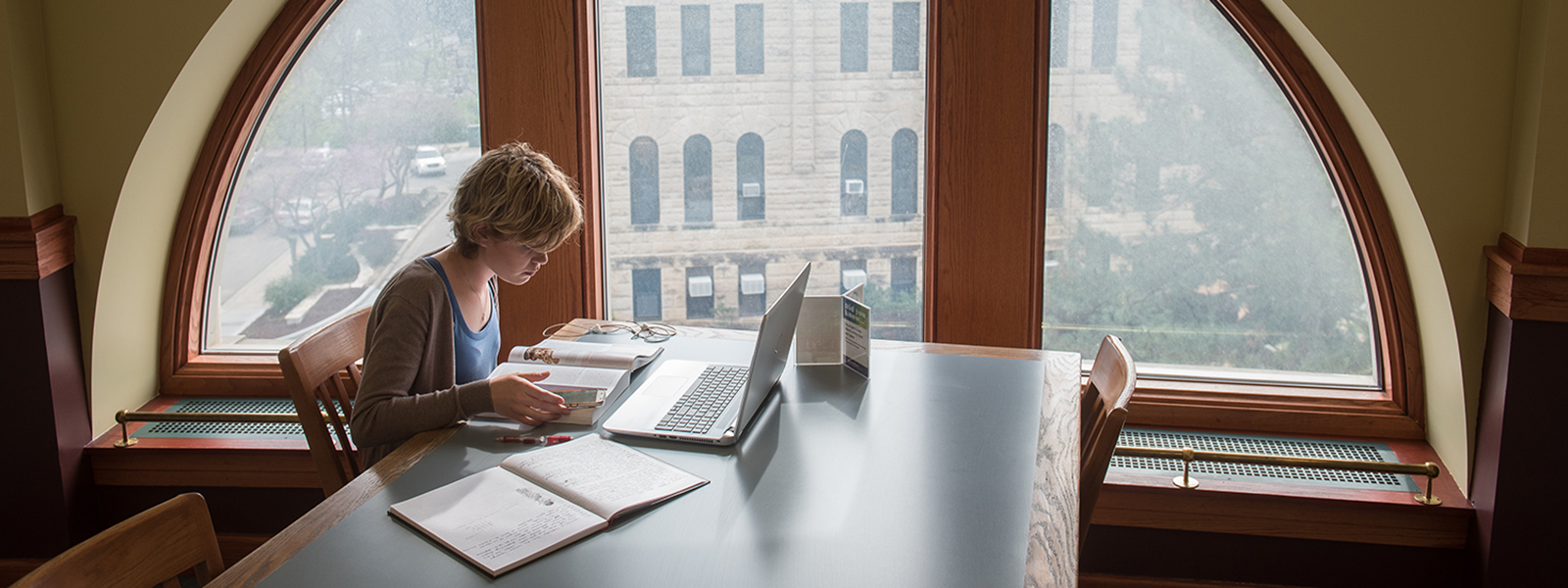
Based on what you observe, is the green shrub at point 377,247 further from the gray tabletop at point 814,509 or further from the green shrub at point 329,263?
the gray tabletop at point 814,509

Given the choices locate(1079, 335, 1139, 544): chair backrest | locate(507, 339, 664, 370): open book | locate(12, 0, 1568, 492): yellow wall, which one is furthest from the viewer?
locate(12, 0, 1568, 492): yellow wall

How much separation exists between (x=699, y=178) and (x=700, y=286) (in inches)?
11.9

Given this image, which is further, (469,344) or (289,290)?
(289,290)

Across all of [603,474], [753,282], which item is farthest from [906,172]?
[603,474]

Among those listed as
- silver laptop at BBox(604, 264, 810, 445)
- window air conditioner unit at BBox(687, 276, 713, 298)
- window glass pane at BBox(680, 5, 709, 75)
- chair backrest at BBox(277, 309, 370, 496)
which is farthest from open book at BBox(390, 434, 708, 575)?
window glass pane at BBox(680, 5, 709, 75)

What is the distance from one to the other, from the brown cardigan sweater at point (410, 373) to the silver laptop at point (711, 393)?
276mm

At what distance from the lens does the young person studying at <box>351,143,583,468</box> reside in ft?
6.10

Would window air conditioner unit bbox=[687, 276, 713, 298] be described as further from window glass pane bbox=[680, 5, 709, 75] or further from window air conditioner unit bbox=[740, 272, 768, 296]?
window glass pane bbox=[680, 5, 709, 75]

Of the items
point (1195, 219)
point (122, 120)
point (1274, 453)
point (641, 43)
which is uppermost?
point (641, 43)

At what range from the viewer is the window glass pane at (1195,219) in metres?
2.74

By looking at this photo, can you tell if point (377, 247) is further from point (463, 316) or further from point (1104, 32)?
point (1104, 32)

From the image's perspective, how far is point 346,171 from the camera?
308 cm

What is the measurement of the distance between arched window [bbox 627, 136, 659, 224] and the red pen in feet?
4.22

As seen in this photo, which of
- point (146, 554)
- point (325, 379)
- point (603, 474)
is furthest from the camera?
point (325, 379)
